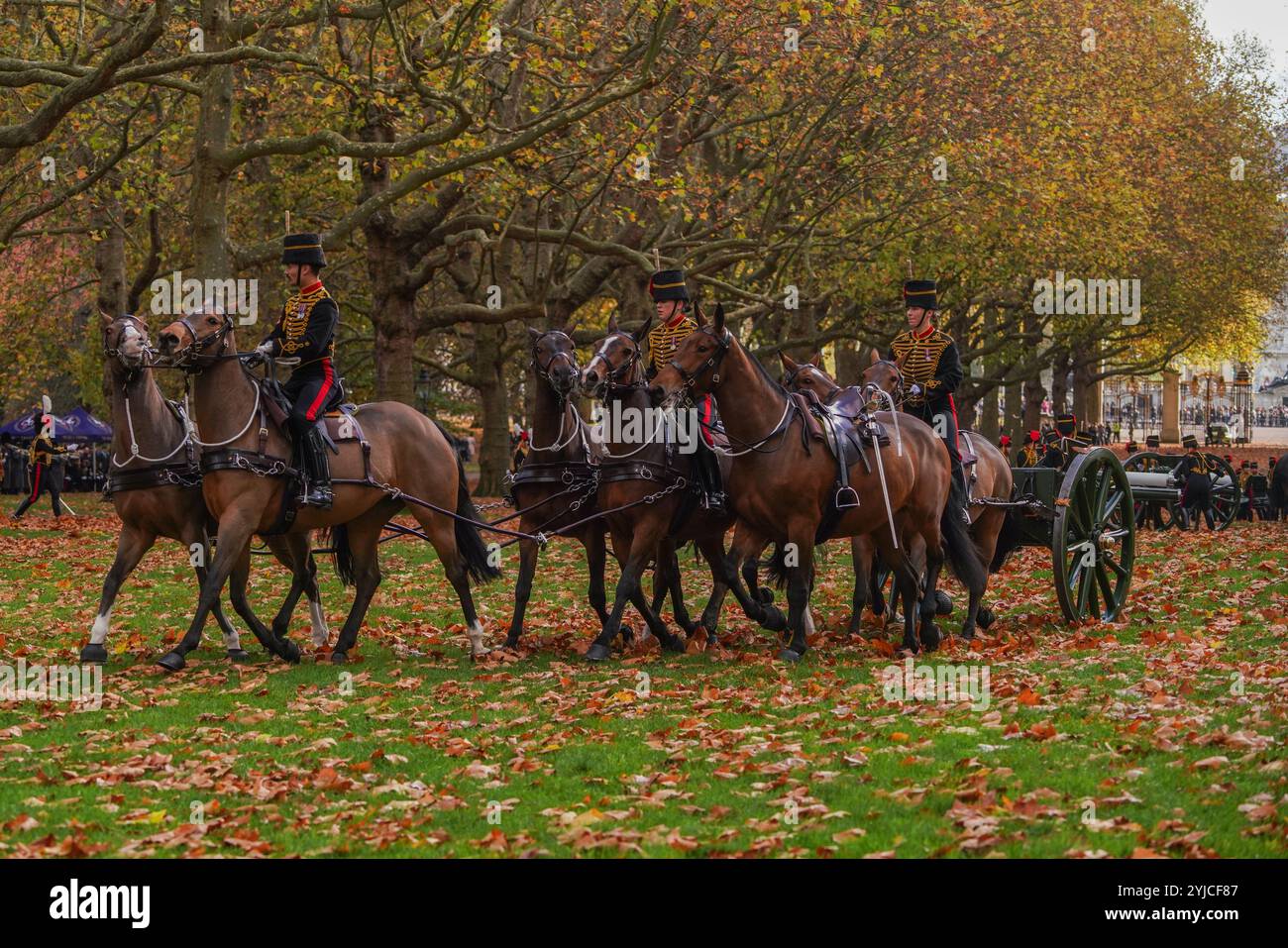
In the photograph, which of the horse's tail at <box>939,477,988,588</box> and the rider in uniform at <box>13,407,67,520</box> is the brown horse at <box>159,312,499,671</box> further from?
the rider in uniform at <box>13,407,67,520</box>

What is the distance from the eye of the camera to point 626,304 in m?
33.0

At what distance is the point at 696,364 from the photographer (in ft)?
43.1

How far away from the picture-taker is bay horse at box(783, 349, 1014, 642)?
1509cm

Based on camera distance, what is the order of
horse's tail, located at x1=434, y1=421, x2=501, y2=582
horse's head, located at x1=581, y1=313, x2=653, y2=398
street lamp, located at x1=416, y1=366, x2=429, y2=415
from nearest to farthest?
horse's head, located at x1=581, y1=313, x2=653, y2=398
horse's tail, located at x1=434, y1=421, x2=501, y2=582
street lamp, located at x1=416, y1=366, x2=429, y2=415

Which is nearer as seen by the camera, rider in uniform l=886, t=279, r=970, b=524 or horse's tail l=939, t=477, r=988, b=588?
horse's tail l=939, t=477, r=988, b=588

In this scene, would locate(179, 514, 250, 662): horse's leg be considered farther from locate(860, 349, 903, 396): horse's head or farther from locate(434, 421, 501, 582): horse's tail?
locate(860, 349, 903, 396): horse's head

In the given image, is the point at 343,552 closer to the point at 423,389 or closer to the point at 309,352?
the point at 309,352

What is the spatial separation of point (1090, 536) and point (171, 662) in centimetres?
869

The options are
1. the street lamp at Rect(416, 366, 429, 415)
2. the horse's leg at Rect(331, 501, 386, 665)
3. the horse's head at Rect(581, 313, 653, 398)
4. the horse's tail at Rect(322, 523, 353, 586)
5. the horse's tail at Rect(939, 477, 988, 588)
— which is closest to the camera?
the horse's head at Rect(581, 313, 653, 398)

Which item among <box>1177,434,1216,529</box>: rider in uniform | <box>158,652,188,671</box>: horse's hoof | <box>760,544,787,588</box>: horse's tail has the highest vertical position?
<box>1177,434,1216,529</box>: rider in uniform

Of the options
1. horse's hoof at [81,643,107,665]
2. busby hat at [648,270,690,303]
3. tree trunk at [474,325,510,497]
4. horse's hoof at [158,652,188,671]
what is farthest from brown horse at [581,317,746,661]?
tree trunk at [474,325,510,497]

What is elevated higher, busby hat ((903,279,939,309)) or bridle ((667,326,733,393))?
busby hat ((903,279,939,309))

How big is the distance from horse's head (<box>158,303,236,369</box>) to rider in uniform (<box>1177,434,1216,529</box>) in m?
23.3

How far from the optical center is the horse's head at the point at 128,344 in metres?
12.9
